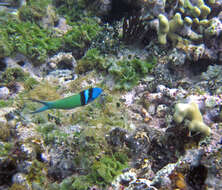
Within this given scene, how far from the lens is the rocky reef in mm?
2883

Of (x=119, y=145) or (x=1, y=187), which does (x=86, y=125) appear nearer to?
(x=119, y=145)

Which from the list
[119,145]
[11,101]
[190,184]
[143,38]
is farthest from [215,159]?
[11,101]

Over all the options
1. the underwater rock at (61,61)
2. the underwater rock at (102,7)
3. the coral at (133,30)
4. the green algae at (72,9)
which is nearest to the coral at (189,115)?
the coral at (133,30)

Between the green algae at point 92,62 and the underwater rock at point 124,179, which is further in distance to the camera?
the green algae at point 92,62

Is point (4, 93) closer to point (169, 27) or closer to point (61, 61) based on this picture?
point (61, 61)

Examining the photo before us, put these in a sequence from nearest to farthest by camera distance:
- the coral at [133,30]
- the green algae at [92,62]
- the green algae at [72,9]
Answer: the green algae at [92,62] < the coral at [133,30] < the green algae at [72,9]

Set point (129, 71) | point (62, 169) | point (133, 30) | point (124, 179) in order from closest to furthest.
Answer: point (124, 179), point (62, 169), point (129, 71), point (133, 30)

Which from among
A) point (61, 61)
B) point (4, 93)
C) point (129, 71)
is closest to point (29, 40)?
point (61, 61)

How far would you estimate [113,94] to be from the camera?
4.56 m

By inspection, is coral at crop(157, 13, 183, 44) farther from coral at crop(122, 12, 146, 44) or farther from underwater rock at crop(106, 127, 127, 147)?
underwater rock at crop(106, 127, 127, 147)

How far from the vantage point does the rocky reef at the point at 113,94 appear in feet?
9.46

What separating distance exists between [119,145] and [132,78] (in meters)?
1.92

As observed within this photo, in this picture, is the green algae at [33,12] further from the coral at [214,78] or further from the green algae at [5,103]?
the coral at [214,78]

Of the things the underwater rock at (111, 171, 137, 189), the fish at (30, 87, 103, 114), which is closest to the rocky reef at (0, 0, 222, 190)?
the underwater rock at (111, 171, 137, 189)
